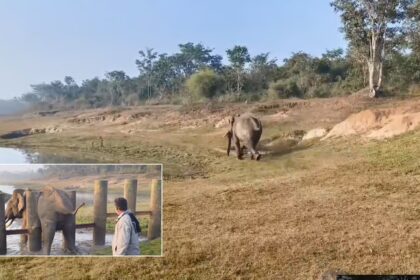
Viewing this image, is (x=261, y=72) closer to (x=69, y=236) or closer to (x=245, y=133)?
Result: (x=245, y=133)

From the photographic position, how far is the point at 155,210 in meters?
3.15

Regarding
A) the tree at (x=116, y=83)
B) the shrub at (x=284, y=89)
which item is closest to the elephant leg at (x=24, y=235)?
the tree at (x=116, y=83)

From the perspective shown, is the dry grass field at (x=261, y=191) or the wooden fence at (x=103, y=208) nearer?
the dry grass field at (x=261, y=191)

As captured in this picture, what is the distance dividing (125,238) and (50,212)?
0.42 metres

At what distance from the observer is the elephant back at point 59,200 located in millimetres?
3174

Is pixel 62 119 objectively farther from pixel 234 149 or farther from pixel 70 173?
pixel 234 149

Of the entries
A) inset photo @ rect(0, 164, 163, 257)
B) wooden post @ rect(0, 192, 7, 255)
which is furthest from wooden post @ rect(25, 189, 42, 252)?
wooden post @ rect(0, 192, 7, 255)

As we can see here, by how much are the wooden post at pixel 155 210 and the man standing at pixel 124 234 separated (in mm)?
88

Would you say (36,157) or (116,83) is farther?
(116,83)

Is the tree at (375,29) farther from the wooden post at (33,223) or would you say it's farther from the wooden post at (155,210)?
the wooden post at (33,223)

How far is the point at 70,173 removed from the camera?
3.14 m

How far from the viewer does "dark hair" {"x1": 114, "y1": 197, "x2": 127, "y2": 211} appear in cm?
317

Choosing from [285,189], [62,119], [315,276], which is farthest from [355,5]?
[62,119]

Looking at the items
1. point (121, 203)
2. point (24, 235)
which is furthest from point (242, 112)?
point (24, 235)
